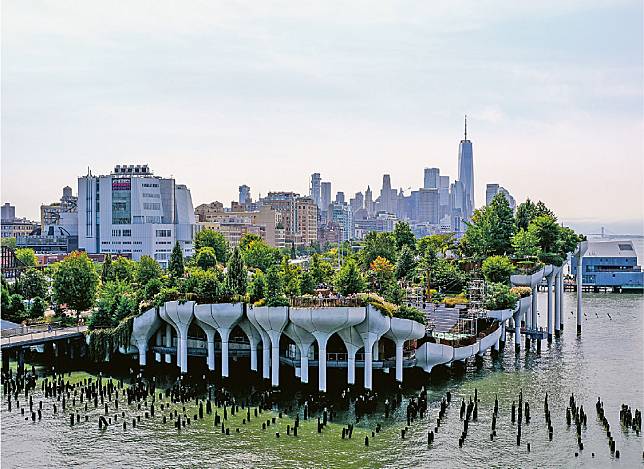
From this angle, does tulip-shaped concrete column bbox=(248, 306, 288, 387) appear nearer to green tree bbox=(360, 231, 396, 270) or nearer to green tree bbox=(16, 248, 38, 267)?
green tree bbox=(360, 231, 396, 270)

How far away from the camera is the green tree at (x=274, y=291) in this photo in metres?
56.0

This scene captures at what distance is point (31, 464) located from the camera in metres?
41.1

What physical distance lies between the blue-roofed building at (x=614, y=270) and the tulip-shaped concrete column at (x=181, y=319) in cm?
10097

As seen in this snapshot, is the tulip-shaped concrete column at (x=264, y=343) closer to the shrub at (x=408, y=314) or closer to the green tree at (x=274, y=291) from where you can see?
the green tree at (x=274, y=291)

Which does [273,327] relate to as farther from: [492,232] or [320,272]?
[492,232]

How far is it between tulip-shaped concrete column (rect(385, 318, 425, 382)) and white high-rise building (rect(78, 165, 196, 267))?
109 m

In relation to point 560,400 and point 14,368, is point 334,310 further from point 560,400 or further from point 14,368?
point 14,368

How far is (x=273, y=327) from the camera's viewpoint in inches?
2231

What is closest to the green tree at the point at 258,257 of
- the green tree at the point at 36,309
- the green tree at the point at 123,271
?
the green tree at the point at 123,271

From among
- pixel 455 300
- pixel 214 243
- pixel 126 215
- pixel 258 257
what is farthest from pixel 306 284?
pixel 126 215

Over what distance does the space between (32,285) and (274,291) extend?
38.6 m

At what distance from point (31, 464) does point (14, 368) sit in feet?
83.0

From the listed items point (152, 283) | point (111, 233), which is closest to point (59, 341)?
point (152, 283)

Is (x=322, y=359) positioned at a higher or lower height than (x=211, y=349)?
higher
